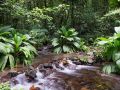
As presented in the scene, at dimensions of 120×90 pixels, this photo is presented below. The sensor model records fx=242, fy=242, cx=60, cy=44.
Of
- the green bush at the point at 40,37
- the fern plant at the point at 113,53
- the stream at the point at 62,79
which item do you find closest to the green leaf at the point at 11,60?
the stream at the point at 62,79

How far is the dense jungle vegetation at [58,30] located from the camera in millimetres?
10339

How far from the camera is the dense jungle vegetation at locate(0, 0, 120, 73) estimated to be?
33.9 ft

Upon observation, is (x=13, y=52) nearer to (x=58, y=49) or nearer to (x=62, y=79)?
(x=62, y=79)

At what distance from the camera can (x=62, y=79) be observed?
9.27 meters

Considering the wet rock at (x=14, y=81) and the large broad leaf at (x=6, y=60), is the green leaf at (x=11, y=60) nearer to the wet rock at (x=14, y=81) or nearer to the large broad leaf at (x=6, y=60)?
the large broad leaf at (x=6, y=60)

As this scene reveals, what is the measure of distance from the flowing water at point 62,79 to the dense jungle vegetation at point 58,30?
0.79 m

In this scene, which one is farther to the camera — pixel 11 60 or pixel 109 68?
pixel 11 60

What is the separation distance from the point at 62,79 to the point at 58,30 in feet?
21.6

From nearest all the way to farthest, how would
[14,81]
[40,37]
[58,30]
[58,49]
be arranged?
[14,81], [58,49], [58,30], [40,37]

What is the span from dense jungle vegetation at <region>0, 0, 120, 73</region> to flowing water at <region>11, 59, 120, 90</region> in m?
0.79

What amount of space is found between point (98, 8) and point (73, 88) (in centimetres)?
1345

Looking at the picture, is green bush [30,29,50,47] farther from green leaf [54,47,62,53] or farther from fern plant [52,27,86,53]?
green leaf [54,47,62,53]

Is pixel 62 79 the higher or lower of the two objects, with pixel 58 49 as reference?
lower

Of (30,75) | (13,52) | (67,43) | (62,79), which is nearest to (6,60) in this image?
(13,52)
